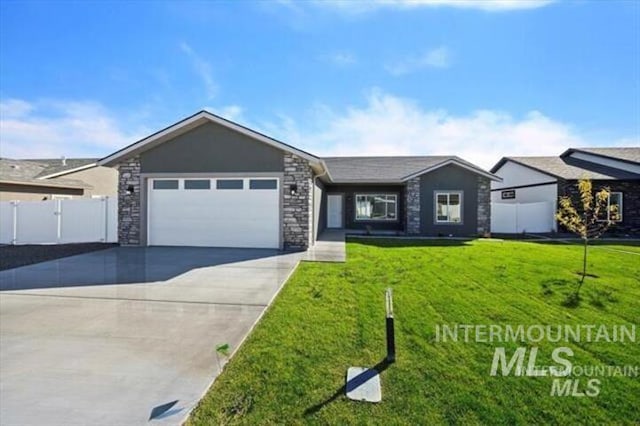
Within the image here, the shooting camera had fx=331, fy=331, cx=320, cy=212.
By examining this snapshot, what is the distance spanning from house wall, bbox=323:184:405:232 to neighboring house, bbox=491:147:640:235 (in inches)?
225

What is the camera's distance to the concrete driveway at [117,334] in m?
2.90

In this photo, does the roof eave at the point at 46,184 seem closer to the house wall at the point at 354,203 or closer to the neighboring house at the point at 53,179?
the neighboring house at the point at 53,179

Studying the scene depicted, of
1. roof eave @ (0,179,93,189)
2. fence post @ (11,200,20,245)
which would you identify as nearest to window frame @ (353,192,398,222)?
fence post @ (11,200,20,245)

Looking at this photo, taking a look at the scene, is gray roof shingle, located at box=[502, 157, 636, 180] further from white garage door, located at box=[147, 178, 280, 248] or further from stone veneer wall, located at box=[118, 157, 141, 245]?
stone veneer wall, located at box=[118, 157, 141, 245]

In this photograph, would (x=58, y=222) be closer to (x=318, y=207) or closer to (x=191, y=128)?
(x=191, y=128)

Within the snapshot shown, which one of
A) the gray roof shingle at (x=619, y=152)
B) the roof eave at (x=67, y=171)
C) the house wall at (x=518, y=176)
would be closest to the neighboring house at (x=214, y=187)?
the roof eave at (x=67, y=171)

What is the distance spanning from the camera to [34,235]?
13695 mm

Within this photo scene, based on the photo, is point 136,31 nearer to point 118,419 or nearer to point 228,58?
point 228,58

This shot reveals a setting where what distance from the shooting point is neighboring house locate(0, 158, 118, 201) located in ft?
54.5

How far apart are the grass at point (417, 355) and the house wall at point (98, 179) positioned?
67.8ft

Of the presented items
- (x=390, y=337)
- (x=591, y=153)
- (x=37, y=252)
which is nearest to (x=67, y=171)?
(x=37, y=252)

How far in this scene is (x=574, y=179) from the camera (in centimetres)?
1861

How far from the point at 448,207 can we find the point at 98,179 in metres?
23.3

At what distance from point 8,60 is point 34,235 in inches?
263
